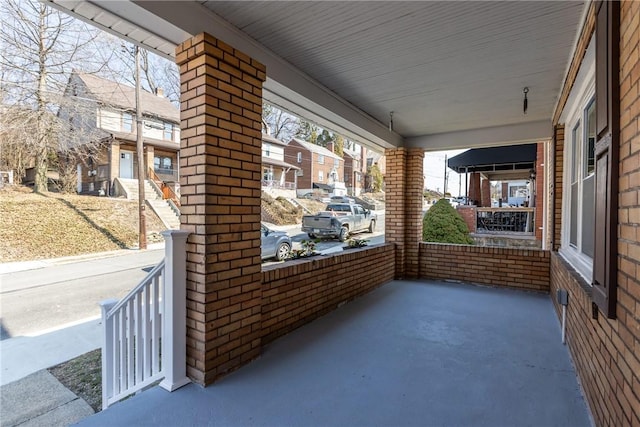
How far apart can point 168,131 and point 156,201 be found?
551cm

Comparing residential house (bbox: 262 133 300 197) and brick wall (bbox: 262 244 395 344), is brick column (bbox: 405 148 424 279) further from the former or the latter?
residential house (bbox: 262 133 300 197)

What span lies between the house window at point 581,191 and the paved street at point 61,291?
6023 millimetres

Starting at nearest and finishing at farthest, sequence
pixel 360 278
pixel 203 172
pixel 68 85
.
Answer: pixel 203 172, pixel 360 278, pixel 68 85

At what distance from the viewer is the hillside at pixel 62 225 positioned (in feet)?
30.9

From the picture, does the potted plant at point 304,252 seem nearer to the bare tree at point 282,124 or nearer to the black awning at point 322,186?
the bare tree at point 282,124

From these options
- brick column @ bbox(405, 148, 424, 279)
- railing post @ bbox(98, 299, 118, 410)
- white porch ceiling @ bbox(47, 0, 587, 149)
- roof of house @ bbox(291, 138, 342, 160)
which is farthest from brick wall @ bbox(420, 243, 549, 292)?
roof of house @ bbox(291, 138, 342, 160)

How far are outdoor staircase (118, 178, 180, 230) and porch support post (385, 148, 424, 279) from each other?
9.08 metres

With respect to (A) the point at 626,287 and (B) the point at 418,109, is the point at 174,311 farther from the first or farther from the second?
(B) the point at 418,109

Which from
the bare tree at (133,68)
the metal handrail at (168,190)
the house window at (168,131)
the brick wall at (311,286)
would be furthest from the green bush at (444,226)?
the house window at (168,131)

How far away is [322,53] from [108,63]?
984 centimetres

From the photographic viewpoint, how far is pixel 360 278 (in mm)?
4641

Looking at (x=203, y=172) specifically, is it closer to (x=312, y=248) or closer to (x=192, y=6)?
(x=192, y=6)

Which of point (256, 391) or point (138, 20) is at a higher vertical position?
point (138, 20)

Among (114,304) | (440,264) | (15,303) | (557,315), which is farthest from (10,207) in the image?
(557,315)
